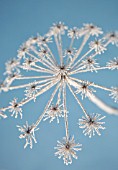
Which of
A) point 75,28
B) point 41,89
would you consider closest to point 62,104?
point 41,89

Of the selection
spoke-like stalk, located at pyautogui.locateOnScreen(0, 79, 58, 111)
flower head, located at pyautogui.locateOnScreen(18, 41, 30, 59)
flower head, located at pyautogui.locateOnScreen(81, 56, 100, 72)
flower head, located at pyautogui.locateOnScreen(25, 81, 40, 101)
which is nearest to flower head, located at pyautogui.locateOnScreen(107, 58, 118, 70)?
flower head, located at pyautogui.locateOnScreen(81, 56, 100, 72)

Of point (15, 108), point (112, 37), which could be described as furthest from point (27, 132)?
point (112, 37)

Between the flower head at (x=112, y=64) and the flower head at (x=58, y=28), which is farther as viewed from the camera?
the flower head at (x=58, y=28)

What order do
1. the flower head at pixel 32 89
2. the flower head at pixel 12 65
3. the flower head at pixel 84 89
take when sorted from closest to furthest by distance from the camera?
the flower head at pixel 84 89, the flower head at pixel 32 89, the flower head at pixel 12 65

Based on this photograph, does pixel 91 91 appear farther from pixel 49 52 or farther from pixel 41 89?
pixel 49 52

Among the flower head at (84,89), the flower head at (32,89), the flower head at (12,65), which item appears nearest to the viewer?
the flower head at (84,89)

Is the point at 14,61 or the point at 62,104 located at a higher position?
the point at 14,61

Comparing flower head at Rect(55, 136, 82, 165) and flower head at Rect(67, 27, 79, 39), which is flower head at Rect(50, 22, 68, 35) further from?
flower head at Rect(55, 136, 82, 165)

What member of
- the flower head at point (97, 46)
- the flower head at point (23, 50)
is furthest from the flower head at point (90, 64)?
the flower head at point (23, 50)

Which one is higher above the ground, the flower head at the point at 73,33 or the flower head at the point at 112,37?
the flower head at the point at 73,33

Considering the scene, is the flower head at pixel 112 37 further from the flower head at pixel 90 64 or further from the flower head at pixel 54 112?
the flower head at pixel 54 112

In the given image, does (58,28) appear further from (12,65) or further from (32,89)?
(32,89)
